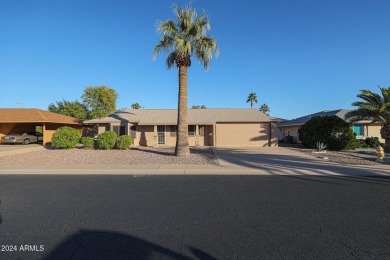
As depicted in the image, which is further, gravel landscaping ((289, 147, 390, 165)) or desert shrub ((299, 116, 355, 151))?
desert shrub ((299, 116, 355, 151))

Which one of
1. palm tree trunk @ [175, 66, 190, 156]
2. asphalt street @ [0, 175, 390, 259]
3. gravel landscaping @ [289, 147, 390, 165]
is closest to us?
asphalt street @ [0, 175, 390, 259]

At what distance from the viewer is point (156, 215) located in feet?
17.2

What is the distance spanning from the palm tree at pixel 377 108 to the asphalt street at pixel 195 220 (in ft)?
39.2

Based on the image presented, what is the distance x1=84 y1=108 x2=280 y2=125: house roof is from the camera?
949 inches

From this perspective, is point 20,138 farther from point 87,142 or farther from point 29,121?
point 87,142

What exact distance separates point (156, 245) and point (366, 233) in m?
3.76

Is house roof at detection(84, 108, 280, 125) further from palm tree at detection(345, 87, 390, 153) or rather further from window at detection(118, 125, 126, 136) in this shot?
palm tree at detection(345, 87, 390, 153)

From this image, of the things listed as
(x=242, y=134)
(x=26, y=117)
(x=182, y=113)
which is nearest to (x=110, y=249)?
(x=182, y=113)

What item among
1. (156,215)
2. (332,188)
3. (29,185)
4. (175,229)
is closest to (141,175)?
(29,185)

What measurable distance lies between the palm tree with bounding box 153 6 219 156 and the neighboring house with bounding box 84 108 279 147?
A: 8.44 meters

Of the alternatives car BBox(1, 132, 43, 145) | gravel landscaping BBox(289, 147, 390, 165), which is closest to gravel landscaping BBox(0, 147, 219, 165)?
gravel landscaping BBox(289, 147, 390, 165)

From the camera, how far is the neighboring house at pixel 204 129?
24.0m

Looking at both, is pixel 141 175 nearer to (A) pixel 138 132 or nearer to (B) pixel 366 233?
(B) pixel 366 233

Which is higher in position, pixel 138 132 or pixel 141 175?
pixel 138 132
